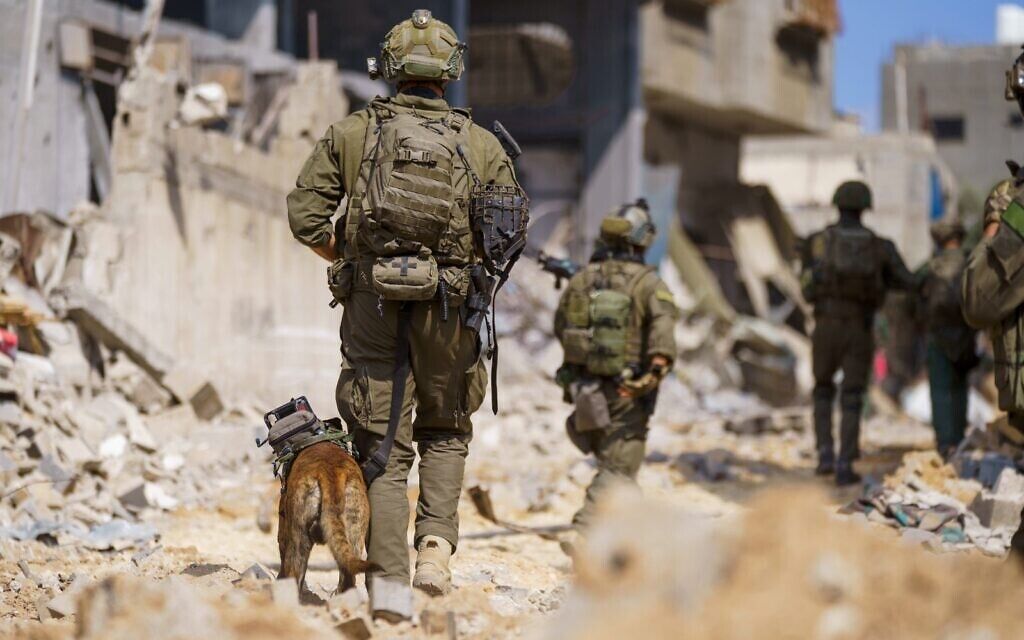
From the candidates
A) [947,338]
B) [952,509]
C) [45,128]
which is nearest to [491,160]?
[952,509]

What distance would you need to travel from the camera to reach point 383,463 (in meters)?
5.41

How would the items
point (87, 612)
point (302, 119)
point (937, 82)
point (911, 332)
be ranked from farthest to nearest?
point (937, 82), point (911, 332), point (302, 119), point (87, 612)

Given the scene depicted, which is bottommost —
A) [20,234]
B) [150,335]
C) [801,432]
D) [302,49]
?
[801,432]

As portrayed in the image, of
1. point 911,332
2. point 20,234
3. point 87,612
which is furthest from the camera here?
point 911,332

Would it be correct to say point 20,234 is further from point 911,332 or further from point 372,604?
point 911,332

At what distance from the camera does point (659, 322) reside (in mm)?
8406

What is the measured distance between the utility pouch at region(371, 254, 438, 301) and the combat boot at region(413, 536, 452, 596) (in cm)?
96

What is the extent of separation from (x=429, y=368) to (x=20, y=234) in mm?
6789

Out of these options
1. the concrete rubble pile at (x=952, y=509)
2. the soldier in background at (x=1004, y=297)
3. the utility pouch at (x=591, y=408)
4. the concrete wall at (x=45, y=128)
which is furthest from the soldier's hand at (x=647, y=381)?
the concrete wall at (x=45, y=128)

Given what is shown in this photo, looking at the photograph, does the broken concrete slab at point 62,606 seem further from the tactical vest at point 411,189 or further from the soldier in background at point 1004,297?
the soldier in background at point 1004,297

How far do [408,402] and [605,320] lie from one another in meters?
3.07

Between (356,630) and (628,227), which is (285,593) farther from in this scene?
(628,227)

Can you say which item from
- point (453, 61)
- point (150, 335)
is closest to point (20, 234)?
point (150, 335)

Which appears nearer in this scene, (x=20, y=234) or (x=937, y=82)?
(x=20, y=234)
